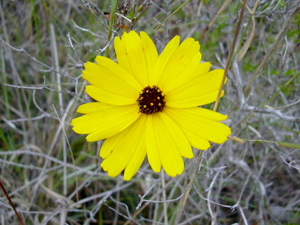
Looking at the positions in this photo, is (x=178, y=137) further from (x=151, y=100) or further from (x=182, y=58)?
(x=182, y=58)

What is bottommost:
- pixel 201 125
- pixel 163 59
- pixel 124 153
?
pixel 124 153

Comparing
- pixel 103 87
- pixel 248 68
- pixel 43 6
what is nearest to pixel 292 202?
pixel 248 68

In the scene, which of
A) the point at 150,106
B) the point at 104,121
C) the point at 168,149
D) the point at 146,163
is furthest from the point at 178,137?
the point at 146,163

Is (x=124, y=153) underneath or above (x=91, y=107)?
underneath

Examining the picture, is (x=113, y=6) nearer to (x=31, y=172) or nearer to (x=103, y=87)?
(x=103, y=87)

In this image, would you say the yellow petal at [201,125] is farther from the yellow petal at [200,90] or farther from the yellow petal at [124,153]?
the yellow petal at [124,153]

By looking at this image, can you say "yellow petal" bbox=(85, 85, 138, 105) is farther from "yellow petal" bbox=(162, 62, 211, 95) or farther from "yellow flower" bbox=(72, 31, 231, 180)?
"yellow petal" bbox=(162, 62, 211, 95)

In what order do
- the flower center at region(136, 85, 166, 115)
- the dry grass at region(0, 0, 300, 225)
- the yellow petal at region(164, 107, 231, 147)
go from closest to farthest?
the yellow petal at region(164, 107, 231, 147) → the flower center at region(136, 85, 166, 115) → the dry grass at region(0, 0, 300, 225)

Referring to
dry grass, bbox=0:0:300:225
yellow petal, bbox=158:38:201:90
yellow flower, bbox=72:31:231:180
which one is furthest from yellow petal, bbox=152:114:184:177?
dry grass, bbox=0:0:300:225
